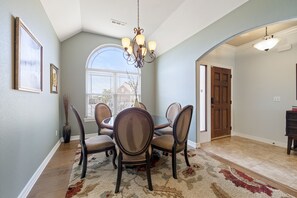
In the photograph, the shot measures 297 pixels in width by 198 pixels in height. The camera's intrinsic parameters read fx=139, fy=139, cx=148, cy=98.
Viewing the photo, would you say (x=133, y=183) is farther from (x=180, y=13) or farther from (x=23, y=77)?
(x=180, y=13)

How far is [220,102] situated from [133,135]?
3.38m

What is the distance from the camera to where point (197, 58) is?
125 inches

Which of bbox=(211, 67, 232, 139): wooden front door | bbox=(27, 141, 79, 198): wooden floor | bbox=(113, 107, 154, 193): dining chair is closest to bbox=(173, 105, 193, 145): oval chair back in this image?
bbox=(113, 107, 154, 193): dining chair

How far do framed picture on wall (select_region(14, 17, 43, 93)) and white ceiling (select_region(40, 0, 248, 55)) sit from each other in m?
0.96

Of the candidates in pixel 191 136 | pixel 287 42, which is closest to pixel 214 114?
pixel 191 136

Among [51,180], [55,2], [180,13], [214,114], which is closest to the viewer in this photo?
[51,180]

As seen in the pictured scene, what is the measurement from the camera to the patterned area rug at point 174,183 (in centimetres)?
166

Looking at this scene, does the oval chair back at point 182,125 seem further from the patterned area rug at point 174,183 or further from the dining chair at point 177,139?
the patterned area rug at point 174,183

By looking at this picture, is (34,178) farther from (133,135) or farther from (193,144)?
(193,144)

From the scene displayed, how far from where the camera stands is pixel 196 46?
3199 millimetres

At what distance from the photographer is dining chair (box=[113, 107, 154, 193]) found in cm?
164

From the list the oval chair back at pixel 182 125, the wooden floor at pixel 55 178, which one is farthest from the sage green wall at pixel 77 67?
the oval chair back at pixel 182 125

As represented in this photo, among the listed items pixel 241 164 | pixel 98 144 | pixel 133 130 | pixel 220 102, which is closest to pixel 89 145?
pixel 98 144

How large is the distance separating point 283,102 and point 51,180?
195 inches
